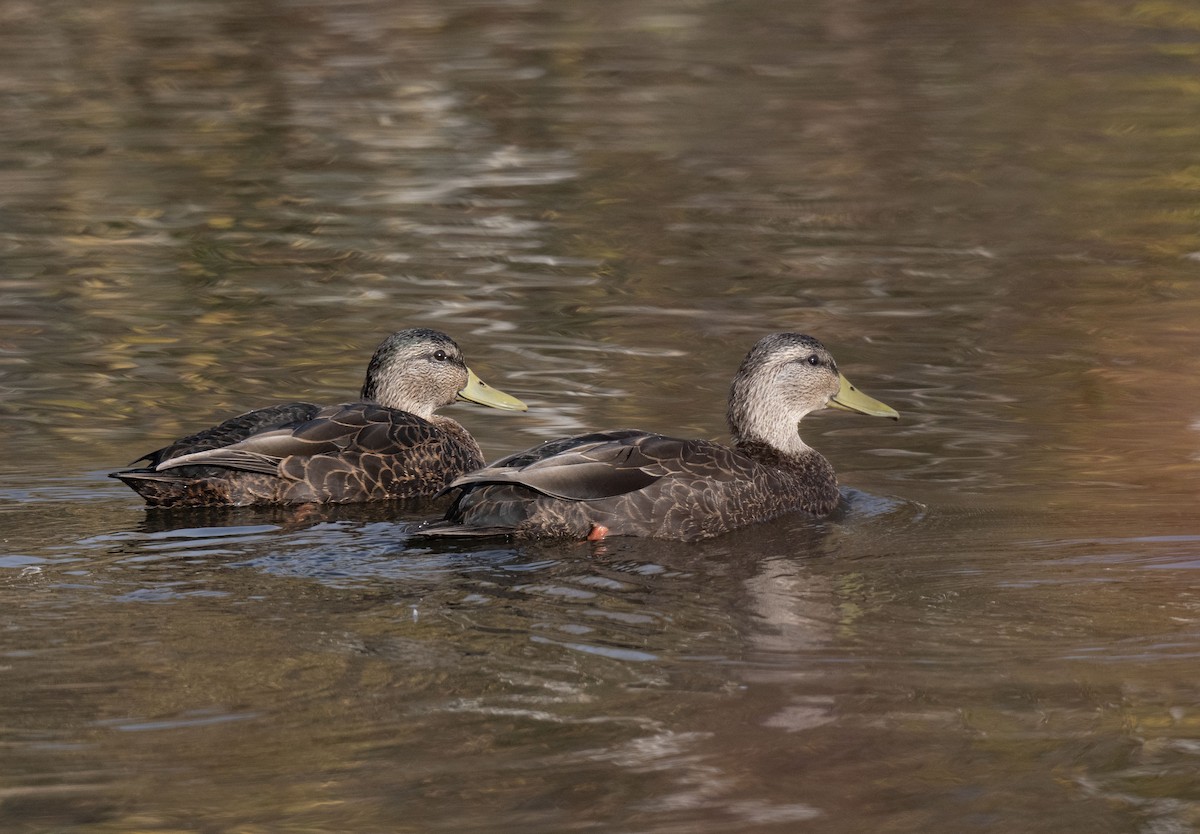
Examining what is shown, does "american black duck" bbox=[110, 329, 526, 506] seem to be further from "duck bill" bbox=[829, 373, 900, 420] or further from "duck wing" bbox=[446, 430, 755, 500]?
"duck bill" bbox=[829, 373, 900, 420]

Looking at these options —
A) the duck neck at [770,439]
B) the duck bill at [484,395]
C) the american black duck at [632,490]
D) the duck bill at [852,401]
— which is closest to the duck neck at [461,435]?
the duck bill at [484,395]

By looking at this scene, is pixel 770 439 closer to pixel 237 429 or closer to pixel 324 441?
pixel 324 441

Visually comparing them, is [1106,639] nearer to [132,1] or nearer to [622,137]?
[622,137]

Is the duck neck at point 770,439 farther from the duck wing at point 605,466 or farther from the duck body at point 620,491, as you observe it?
the duck wing at point 605,466

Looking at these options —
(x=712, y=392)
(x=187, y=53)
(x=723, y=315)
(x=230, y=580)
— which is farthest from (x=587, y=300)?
(x=187, y=53)

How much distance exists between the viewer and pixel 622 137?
21.5 metres

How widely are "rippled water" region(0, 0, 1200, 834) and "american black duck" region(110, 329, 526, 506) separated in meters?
0.19

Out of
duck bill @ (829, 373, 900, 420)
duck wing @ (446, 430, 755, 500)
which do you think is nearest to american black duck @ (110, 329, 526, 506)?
duck wing @ (446, 430, 755, 500)

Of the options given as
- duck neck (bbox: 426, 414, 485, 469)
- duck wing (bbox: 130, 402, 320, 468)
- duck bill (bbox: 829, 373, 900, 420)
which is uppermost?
duck wing (bbox: 130, 402, 320, 468)

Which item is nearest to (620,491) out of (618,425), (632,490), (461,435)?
(632,490)

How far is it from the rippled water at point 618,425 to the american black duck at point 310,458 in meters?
0.19

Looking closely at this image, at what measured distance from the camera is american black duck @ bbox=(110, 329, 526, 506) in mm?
9594

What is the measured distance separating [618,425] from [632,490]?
1937 mm

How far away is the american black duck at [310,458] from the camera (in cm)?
959
